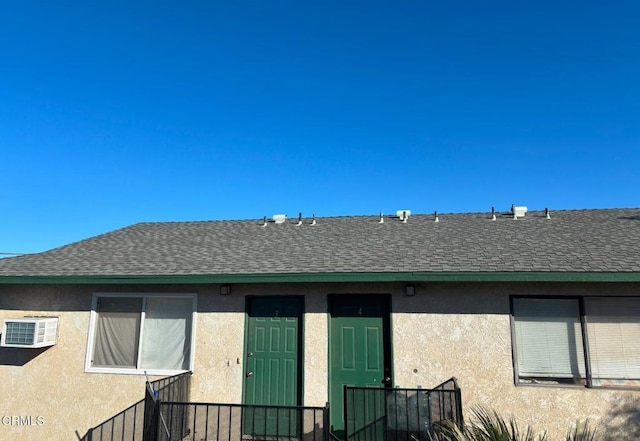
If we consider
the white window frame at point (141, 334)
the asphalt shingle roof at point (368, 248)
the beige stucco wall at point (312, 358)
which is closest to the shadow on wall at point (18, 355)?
the beige stucco wall at point (312, 358)

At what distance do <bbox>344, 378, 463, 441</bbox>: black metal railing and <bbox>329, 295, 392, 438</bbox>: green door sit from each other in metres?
0.89

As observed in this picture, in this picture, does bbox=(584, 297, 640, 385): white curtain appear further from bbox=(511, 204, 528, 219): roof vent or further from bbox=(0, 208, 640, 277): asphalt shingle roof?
bbox=(511, 204, 528, 219): roof vent

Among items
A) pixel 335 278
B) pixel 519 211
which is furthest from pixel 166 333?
pixel 519 211

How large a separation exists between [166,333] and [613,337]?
669 centimetres

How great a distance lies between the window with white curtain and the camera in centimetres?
587

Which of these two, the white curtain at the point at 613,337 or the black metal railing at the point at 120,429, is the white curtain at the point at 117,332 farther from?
the white curtain at the point at 613,337

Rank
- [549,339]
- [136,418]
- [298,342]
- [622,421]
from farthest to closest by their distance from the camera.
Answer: [298,342]
[136,418]
[549,339]
[622,421]

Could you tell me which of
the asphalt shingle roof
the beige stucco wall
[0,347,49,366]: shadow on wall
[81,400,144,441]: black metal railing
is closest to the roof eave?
the asphalt shingle roof

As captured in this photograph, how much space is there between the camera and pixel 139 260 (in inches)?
304

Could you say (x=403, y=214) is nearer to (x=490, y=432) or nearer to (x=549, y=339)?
A: (x=549, y=339)

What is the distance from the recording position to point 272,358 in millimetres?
6750

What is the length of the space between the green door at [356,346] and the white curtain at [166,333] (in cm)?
239

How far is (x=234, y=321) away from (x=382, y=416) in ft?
8.87

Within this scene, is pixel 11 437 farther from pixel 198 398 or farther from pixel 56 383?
pixel 198 398
